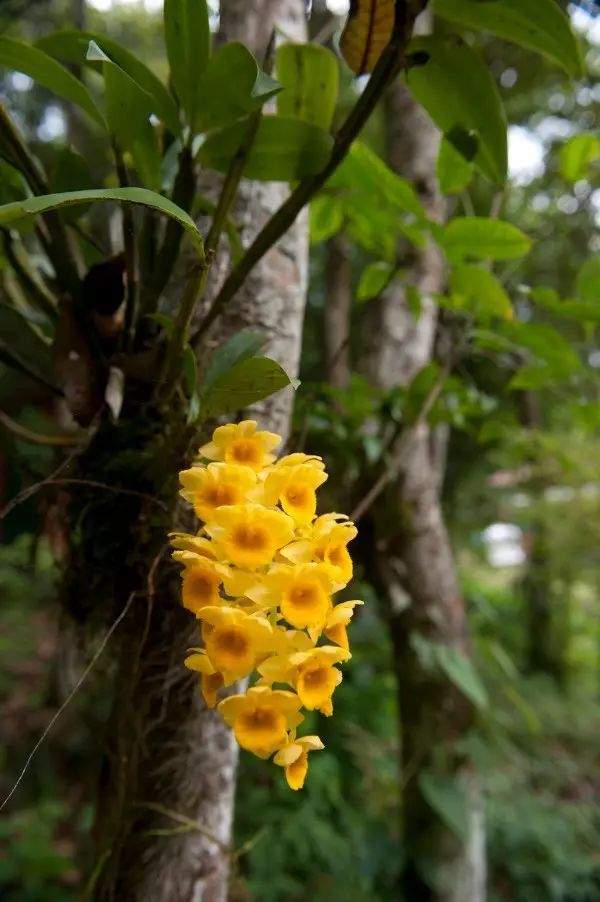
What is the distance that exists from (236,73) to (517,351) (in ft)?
2.64

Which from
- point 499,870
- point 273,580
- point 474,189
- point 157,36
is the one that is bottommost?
point 499,870

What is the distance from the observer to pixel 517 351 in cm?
115

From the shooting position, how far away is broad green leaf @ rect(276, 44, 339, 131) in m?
0.62

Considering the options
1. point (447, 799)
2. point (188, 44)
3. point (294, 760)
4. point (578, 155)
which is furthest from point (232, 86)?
point (447, 799)

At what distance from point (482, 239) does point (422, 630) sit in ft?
2.64

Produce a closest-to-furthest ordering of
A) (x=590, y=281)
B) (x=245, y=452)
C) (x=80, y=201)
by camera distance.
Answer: (x=80, y=201) → (x=245, y=452) → (x=590, y=281)

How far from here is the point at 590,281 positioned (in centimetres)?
82

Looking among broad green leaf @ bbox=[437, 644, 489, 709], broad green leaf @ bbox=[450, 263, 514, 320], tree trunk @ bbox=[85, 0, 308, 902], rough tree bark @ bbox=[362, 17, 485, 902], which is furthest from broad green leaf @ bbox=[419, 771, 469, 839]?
broad green leaf @ bbox=[450, 263, 514, 320]

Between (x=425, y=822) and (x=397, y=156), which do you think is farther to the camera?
(x=397, y=156)

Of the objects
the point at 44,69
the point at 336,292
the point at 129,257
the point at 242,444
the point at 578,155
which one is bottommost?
the point at 242,444

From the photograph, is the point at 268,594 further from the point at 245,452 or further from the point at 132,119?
the point at 132,119

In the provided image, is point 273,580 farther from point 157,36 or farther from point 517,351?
point 157,36

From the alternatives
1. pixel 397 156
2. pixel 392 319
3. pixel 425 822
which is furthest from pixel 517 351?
pixel 425 822

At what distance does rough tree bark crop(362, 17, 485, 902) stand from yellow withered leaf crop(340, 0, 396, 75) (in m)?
0.74
